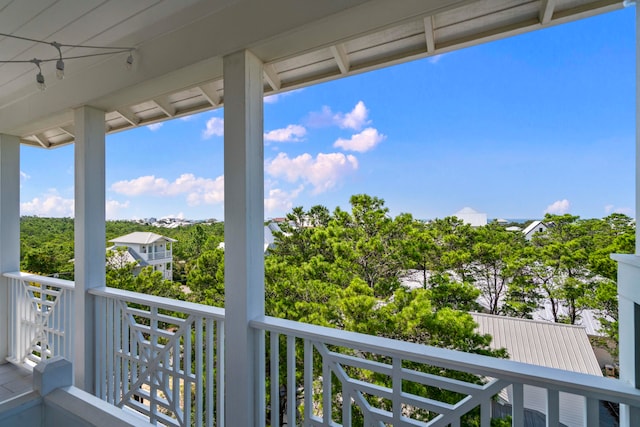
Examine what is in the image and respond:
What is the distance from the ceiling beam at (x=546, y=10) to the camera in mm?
1271

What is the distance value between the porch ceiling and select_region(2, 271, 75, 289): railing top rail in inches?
54.2

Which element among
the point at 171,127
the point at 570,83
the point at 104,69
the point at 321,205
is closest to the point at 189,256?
the point at 321,205

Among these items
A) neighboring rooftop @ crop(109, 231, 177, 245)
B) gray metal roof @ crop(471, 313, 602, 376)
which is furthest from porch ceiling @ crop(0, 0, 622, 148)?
gray metal roof @ crop(471, 313, 602, 376)

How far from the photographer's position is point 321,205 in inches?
221

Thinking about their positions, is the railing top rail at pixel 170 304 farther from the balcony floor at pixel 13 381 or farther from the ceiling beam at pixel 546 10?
the ceiling beam at pixel 546 10

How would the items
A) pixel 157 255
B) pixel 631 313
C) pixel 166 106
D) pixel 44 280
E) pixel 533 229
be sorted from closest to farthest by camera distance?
1. pixel 631 313
2. pixel 166 106
3. pixel 44 280
4. pixel 533 229
5. pixel 157 255

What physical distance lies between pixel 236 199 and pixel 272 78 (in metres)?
0.94

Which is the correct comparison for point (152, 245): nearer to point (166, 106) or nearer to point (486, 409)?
point (166, 106)

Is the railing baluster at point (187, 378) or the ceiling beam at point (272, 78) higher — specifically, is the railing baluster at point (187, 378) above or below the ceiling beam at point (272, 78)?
below

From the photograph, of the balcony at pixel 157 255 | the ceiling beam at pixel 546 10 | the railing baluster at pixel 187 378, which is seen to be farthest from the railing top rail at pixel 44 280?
the ceiling beam at pixel 546 10

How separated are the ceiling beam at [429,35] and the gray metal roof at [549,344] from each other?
8.33ft

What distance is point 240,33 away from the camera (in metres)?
1.52

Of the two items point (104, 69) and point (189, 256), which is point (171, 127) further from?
point (104, 69)

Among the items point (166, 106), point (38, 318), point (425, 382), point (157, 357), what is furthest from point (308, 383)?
point (38, 318)
